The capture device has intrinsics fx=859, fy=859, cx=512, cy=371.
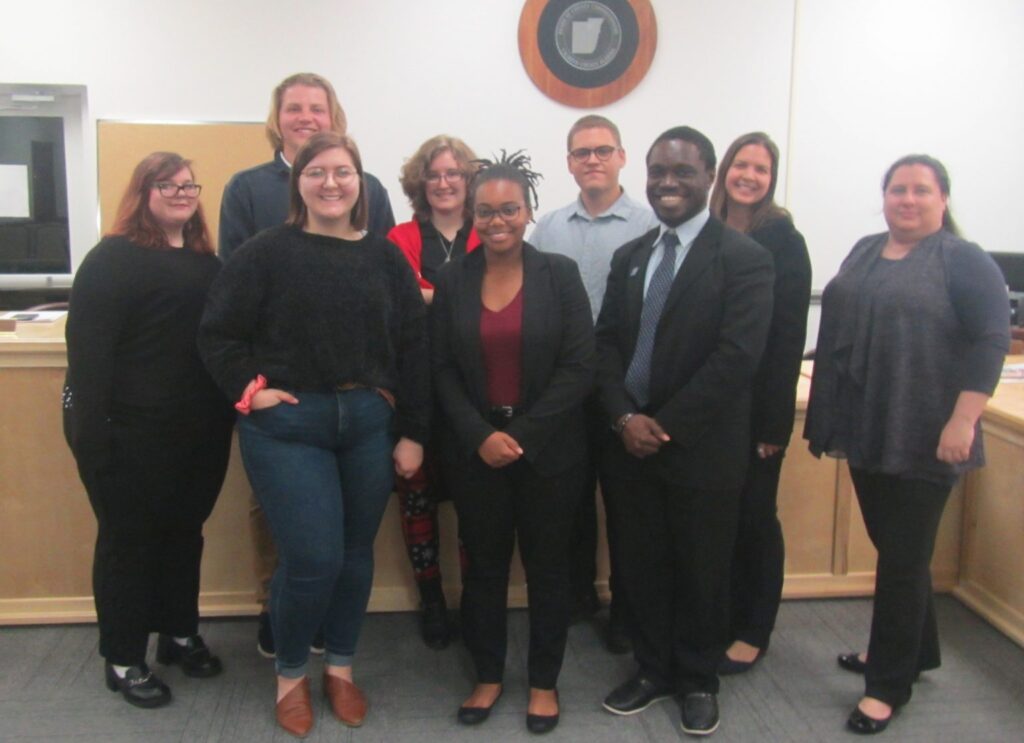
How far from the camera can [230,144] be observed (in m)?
4.40

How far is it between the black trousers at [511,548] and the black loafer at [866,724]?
2.40 feet

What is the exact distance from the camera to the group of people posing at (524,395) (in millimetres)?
1888

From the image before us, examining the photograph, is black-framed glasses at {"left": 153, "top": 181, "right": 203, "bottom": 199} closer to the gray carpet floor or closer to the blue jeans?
the blue jeans

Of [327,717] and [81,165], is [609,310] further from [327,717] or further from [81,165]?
[81,165]

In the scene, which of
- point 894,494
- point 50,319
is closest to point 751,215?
point 894,494

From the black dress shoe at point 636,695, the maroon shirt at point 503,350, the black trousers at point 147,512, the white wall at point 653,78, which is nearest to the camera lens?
the maroon shirt at point 503,350

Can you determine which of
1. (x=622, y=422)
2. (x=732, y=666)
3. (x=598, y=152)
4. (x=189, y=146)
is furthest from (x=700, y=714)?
(x=189, y=146)

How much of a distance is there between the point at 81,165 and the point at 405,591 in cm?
338

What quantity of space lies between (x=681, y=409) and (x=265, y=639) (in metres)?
1.38

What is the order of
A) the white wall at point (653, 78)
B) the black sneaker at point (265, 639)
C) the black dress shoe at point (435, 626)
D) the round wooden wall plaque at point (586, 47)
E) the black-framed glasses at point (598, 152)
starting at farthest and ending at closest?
the round wooden wall plaque at point (586, 47)
the white wall at point (653, 78)
the black dress shoe at point (435, 626)
the black sneaker at point (265, 639)
the black-framed glasses at point (598, 152)

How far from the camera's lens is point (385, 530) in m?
2.69

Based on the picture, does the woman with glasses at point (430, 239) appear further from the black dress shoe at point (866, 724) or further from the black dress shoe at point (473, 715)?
the black dress shoe at point (866, 724)

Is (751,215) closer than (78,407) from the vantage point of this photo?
No

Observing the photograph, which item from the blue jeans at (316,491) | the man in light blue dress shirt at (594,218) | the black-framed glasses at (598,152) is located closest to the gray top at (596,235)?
the man in light blue dress shirt at (594,218)
